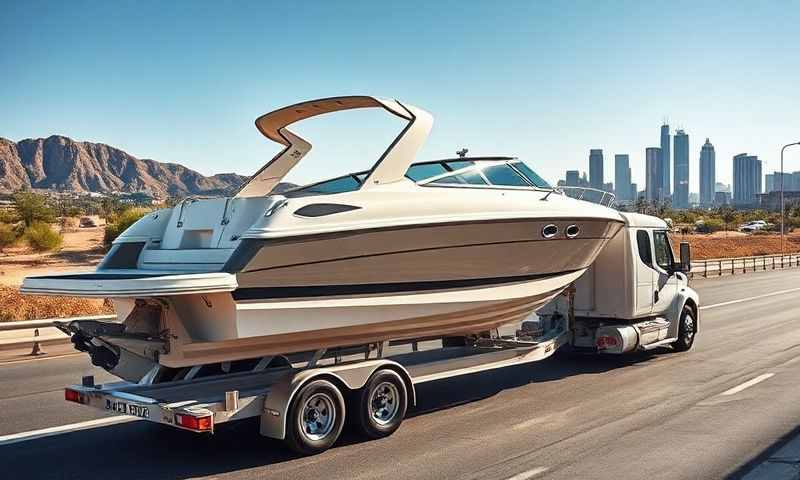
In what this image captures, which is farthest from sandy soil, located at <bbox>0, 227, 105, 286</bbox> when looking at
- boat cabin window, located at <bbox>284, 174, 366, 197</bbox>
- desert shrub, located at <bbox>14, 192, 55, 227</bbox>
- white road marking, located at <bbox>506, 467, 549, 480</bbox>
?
white road marking, located at <bbox>506, 467, 549, 480</bbox>

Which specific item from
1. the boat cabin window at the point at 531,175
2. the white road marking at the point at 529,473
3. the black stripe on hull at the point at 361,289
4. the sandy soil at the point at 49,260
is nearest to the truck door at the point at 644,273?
the boat cabin window at the point at 531,175

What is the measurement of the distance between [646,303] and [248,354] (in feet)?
22.9

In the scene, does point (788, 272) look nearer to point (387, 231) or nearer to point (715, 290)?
point (715, 290)

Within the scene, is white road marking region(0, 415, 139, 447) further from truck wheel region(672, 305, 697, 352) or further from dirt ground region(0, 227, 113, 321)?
truck wheel region(672, 305, 697, 352)

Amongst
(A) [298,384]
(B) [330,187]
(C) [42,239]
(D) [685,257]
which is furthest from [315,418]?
(C) [42,239]

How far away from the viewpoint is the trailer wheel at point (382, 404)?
25.7 ft

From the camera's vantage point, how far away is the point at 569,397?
9977 millimetres

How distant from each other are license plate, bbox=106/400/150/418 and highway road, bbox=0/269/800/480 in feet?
1.60

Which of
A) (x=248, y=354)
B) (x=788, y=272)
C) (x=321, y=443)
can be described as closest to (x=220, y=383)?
(x=248, y=354)

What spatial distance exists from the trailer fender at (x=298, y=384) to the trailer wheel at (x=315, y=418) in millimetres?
77

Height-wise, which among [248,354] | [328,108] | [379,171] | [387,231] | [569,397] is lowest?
[569,397]

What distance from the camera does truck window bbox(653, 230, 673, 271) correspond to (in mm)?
12656

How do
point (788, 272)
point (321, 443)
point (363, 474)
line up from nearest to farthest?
point (363, 474)
point (321, 443)
point (788, 272)

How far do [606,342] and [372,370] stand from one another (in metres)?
4.98
